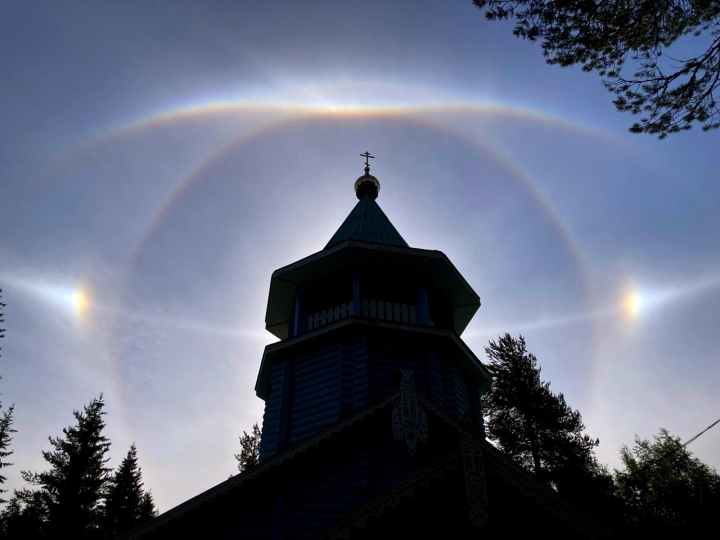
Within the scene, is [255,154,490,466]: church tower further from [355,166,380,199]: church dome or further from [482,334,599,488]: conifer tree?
[482,334,599,488]: conifer tree

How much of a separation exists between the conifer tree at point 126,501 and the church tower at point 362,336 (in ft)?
82.0

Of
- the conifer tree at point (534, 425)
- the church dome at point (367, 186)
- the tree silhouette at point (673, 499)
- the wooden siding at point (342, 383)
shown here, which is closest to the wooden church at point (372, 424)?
the wooden siding at point (342, 383)

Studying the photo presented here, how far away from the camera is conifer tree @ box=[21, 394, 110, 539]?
985 inches

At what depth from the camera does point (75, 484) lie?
88.0 ft

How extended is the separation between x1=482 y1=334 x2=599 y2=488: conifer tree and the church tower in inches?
415

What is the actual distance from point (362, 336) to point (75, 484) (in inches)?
919

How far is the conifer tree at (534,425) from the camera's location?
76.8ft

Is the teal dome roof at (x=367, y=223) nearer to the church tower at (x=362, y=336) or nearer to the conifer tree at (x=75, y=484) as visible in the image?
the church tower at (x=362, y=336)

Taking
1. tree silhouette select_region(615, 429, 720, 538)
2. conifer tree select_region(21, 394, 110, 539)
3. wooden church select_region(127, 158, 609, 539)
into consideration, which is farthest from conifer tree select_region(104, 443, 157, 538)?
tree silhouette select_region(615, 429, 720, 538)

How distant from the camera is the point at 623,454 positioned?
4006 centimetres

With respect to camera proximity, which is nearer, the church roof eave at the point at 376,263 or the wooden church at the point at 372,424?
the wooden church at the point at 372,424

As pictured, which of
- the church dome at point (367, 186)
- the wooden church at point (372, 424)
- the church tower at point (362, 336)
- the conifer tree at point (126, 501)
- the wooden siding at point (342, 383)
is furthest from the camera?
the conifer tree at point (126, 501)

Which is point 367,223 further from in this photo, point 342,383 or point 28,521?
point 28,521

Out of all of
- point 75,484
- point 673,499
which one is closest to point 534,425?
point 673,499
